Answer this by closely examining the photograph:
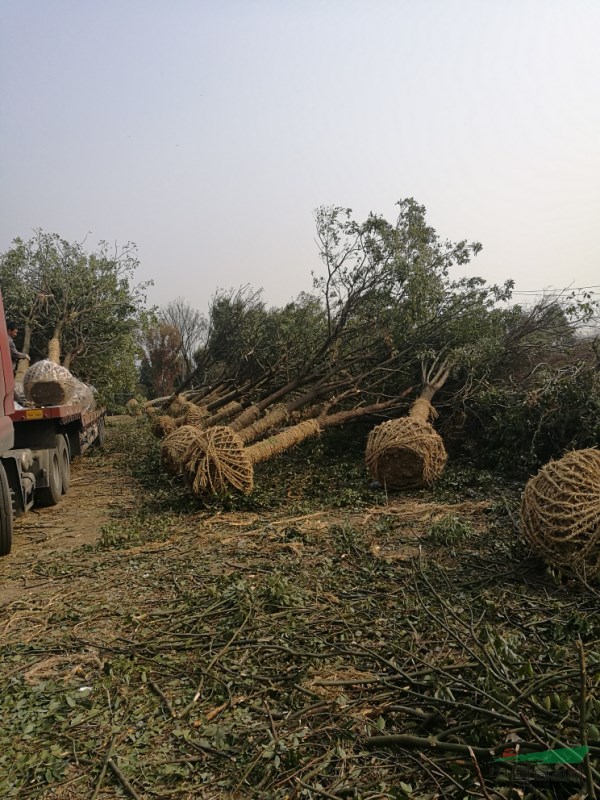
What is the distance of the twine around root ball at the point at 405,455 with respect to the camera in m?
8.23

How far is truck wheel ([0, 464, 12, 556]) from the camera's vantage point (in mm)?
6043

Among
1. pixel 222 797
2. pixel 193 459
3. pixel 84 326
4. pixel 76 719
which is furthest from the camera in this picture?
pixel 84 326

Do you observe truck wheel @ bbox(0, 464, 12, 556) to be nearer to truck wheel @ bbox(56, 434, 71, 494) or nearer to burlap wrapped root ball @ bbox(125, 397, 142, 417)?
truck wheel @ bbox(56, 434, 71, 494)

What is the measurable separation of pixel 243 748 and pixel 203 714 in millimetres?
390

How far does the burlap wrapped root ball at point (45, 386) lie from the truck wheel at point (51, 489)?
0.82 meters

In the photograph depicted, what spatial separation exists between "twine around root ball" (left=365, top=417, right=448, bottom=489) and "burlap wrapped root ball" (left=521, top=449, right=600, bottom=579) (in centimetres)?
334

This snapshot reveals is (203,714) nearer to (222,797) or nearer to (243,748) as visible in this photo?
(243,748)

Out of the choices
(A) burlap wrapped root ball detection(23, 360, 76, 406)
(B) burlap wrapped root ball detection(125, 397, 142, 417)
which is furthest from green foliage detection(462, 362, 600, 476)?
(B) burlap wrapped root ball detection(125, 397, 142, 417)

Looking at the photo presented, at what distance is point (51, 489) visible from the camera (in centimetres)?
830

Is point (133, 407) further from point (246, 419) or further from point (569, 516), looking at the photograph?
point (569, 516)

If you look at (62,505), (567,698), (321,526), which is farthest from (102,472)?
(567,698)

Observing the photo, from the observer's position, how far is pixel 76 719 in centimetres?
308

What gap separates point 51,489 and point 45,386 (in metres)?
1.56

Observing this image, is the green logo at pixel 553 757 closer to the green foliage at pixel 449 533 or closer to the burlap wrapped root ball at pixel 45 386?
the green foliage at pixel 449 533
